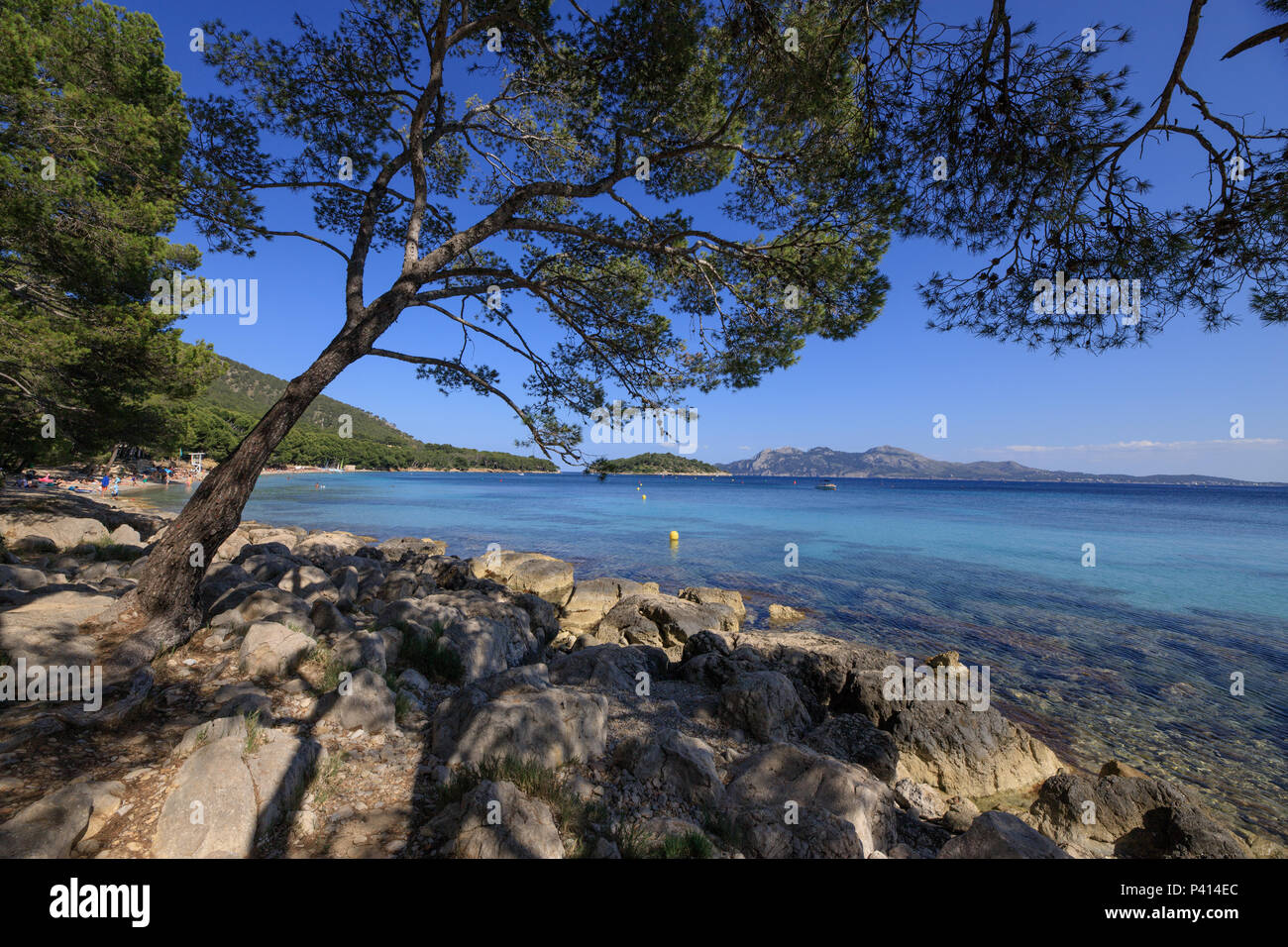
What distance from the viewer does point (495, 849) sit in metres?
2.60

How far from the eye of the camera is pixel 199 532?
492 centimetres

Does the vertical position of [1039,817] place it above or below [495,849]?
below

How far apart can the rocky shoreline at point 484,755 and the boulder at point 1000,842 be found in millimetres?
14

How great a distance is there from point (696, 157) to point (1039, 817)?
9403mm

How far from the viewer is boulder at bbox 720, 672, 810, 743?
5.54m

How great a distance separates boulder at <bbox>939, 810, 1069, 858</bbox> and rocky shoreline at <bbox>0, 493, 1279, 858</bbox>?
0.01 m

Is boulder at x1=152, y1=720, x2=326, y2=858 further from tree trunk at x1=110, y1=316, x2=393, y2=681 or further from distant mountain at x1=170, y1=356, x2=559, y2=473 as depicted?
distant mountain at x1=170, y1=356, x2=559, y2=473

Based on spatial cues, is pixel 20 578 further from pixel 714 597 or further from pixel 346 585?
pixel 714 597

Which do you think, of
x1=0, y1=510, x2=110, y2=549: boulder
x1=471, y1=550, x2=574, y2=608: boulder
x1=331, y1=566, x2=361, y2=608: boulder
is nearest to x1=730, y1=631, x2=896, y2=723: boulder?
x1=331, y1=566, x2=361, y2=608: boulder

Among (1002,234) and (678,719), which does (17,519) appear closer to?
(678,719)

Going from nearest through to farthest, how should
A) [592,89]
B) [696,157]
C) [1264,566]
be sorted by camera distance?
[592,89], [696,157], [1264,566]

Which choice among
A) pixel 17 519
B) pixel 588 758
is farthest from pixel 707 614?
pixel 17 519

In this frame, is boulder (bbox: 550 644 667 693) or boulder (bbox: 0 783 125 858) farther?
boulder (bbox: 550 644 667 693)

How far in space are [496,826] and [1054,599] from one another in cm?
2128
